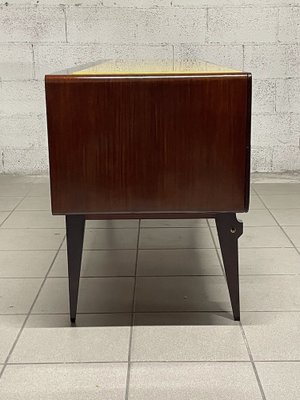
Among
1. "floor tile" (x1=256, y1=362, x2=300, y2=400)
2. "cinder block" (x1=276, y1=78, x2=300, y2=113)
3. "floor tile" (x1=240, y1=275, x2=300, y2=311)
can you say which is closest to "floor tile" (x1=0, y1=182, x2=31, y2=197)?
"cinder block" (x1=276, y1=78, x2=300, y2=113)

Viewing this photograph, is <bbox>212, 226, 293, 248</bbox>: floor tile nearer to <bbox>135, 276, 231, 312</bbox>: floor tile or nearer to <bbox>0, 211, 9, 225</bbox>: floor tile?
<bbox>135, 276, 231, 312</bbox>: floor tile

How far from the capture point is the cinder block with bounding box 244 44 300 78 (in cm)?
396

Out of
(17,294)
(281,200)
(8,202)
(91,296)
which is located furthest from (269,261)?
(8,202)

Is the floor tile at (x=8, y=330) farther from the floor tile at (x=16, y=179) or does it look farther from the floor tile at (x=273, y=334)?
the floor tile at (x=16, y=179)

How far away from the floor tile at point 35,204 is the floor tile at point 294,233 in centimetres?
128

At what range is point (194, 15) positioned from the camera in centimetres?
393

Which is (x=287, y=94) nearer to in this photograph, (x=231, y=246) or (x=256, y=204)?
(x=256, y=204)

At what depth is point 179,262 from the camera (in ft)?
7.82

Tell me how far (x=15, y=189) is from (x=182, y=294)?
2.00m

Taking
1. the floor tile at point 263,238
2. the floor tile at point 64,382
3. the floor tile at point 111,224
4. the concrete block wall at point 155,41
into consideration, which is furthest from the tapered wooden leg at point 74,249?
the concrete block wall at point 155,41

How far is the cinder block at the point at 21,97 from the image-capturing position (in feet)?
13.2

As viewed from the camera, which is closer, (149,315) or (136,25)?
(149,315)

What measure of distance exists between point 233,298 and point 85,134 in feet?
2.23

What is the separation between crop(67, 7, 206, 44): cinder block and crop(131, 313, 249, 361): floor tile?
2.51 m
